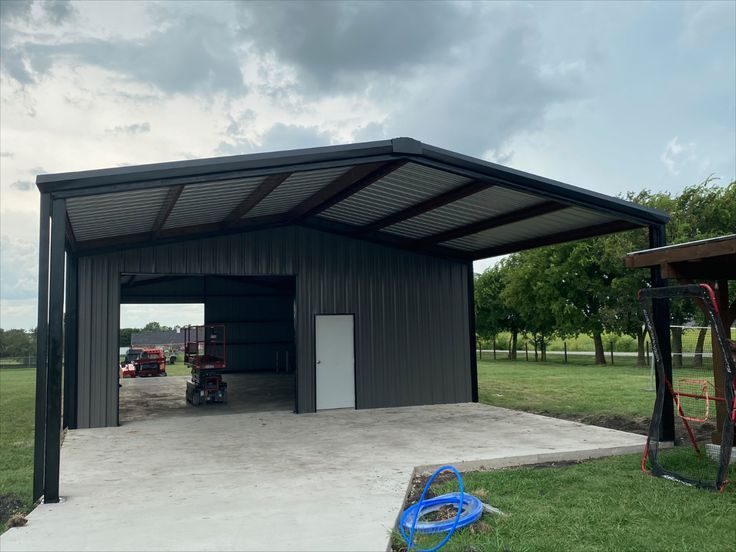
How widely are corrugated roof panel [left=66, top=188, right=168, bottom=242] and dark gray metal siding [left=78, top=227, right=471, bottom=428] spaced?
1.13 meters

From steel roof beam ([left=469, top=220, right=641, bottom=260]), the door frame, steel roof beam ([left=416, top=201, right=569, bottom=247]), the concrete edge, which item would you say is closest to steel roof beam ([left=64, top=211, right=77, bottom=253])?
the door frame

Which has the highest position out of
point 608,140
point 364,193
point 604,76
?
point 604,76

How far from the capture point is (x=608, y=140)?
13.5 metres

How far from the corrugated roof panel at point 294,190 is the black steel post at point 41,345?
303 centimetres

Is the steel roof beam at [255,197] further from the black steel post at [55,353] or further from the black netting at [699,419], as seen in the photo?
the black netting at [699,419]

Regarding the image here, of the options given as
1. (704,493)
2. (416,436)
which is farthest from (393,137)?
(704,493)

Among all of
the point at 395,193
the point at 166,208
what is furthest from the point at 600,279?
the point at 166,208

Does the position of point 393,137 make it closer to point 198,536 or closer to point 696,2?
point 198,536

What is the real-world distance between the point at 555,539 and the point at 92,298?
904 cm

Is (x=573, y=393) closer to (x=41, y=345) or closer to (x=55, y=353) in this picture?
(x=55, y=353)

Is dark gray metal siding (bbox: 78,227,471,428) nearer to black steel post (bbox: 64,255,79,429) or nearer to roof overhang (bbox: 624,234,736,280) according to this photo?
black steel post (bbox: 64,255,79,429)

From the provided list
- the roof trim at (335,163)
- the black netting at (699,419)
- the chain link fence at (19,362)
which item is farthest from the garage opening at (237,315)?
the black netting at (699,419)

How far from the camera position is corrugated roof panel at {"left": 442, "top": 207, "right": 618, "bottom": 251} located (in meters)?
9.23

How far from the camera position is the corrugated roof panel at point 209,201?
789cm
